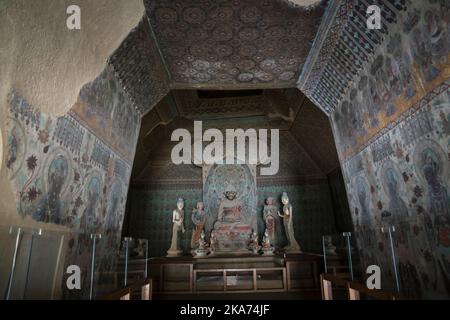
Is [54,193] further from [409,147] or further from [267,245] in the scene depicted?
[267,245]

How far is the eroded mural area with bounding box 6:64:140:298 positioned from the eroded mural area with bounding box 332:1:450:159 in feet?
13.2

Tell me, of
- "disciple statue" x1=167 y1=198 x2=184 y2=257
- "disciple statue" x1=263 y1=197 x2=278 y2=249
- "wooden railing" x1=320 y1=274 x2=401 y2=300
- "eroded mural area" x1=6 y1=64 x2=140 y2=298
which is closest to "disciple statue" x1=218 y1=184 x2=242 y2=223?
"disciple statue" x1=263 y1=197 x2=278 y2=249

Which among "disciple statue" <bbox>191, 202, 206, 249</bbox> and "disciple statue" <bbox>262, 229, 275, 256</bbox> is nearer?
"disciple statue" <bbox>262, 229, 275, 256</bbox>

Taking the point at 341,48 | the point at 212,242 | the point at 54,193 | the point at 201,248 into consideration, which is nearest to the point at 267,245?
the point at 212,242

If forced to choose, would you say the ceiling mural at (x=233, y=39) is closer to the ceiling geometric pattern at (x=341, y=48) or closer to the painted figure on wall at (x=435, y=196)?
the ceiling geometric pattern at (x=341, y=48)

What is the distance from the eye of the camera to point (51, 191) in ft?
10.9

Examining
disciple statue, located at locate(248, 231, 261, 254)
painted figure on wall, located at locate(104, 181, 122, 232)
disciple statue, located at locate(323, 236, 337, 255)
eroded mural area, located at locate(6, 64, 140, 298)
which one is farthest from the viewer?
disciple statue, located at locate(248, 231, 261, 254)

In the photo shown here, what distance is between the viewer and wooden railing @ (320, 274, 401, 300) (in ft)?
10.5

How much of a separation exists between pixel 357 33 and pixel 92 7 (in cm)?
359

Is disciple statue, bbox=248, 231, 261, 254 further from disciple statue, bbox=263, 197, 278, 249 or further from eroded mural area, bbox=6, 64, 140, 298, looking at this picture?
eroded mural area, bbox=6, 64, 140, 298

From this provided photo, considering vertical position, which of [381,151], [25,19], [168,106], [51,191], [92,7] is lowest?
[51,191]

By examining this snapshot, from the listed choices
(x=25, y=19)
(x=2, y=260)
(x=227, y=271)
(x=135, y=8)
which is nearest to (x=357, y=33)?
(x=135, y=8)

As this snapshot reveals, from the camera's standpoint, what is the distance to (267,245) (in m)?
9.89
